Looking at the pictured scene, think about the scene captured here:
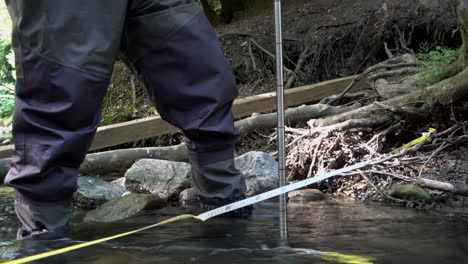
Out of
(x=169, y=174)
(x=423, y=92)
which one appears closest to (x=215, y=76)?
(x=169, y=174)

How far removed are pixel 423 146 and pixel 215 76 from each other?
5.83 feet

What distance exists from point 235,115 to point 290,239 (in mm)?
3200

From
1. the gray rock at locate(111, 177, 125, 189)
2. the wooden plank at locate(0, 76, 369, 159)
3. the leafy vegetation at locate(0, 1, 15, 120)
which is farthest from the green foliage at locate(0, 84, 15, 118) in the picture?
the gray rock at locate(111, 177, 125, 189)

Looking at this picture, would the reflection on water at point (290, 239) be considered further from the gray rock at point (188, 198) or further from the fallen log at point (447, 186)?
the gray rock at point (188, 198)

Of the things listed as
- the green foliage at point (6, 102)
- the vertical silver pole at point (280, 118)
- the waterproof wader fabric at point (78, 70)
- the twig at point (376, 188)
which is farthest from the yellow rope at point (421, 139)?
the green foliage at point (6, 102)

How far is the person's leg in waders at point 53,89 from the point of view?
2184 mm

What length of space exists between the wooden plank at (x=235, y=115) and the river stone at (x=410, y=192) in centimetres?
231

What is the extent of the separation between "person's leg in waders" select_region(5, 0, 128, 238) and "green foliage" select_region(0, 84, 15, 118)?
847cm

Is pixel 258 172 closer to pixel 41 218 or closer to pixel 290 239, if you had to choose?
pixel 290 239

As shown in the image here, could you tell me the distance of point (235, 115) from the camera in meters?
5.46

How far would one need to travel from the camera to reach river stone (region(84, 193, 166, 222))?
321cm

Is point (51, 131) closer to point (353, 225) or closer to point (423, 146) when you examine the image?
point (353, 225)

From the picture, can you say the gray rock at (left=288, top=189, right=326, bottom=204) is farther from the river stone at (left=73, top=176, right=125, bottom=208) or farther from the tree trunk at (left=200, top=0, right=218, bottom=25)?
the tree trunk at (left=200, top=0, right=218, bottom=25)

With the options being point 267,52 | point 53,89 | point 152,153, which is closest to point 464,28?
point 152,153
